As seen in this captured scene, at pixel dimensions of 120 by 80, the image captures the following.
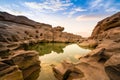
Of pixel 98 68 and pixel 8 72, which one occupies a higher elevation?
pixel 98 68

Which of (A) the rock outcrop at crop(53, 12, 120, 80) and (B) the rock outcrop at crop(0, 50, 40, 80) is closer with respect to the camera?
(A) the rock outcrop at crop(53, 12, 120, 80)

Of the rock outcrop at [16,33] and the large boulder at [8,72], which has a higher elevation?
the rock outcrop at [16,33]

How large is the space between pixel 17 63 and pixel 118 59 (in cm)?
982

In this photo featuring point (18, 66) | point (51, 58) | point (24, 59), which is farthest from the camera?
point (51, 58)

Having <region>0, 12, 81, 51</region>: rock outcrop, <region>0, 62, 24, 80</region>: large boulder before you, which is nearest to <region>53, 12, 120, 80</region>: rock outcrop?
<region>0, 62, 24, 80</region>: large boulder

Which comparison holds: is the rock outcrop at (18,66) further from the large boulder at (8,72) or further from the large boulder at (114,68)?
the large boulder at (114,68)

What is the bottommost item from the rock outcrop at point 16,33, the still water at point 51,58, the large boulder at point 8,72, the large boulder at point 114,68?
the still water at point 51,58

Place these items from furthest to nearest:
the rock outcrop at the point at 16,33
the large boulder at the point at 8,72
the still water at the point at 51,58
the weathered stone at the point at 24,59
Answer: the rock outcrop at the point at 16,33
the still water at the point at 51,58
the weathered stone at the point at 24,59
the large boulder at the point at 8,72

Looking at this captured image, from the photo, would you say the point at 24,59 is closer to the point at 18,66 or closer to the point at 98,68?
the point at 18,66

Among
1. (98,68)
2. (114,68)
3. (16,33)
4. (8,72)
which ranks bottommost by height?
(8,72)

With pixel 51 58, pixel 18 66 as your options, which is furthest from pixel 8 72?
pixel 51 58

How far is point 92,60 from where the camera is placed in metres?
12.4

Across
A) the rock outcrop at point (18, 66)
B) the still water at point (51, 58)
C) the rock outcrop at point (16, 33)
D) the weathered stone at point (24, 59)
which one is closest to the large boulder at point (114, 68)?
the still water at point (51, 58)

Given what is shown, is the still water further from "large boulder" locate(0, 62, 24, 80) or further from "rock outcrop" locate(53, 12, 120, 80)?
"large boulder" locate(0, 62, 24, 80)
